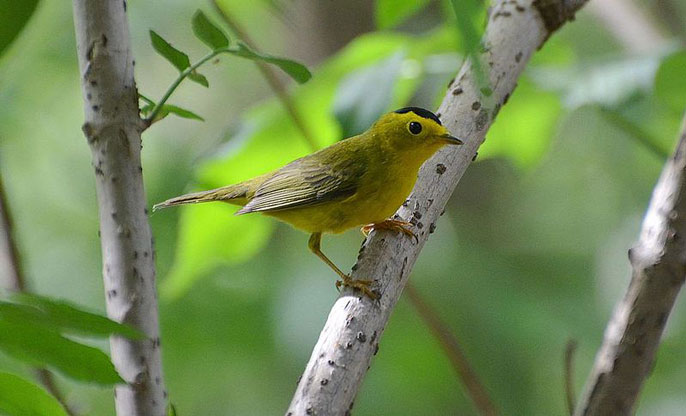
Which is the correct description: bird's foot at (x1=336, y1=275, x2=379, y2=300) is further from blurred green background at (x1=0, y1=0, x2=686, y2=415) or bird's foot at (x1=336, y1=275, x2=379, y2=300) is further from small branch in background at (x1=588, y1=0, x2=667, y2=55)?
small branch in background at (x1=588, y1=0, x2=667, y2=55)

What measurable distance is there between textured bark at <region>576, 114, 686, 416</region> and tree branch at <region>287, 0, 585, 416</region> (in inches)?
24.4

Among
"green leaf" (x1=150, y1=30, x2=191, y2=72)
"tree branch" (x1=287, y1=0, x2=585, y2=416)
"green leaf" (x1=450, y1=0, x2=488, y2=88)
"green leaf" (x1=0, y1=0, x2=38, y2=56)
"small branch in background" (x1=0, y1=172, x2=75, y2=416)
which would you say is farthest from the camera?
"small branch in background" (x1=0, y1=172, x2=75, y2=416)

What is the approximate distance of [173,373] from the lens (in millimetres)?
5414

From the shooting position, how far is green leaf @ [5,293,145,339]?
1023 millimetres

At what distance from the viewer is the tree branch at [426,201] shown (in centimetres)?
182

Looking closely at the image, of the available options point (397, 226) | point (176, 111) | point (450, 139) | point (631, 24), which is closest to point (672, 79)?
point (450, 139)

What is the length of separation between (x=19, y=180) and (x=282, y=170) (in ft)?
15.0

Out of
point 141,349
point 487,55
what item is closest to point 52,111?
point 487,55

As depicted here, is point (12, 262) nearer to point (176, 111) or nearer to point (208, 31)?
point (176, 111)

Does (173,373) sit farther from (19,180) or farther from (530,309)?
(19,180)

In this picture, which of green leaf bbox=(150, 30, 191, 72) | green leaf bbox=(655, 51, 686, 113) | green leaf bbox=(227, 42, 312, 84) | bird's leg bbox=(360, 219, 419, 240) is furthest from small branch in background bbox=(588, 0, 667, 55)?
green leaf bbox=(150, 30, 191, 72)

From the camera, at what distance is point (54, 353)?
1.07 metres

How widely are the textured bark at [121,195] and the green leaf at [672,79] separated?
1.92 m

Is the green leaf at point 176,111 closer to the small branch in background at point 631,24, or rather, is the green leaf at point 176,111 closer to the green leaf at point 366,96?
the green leaf at point 366,96
